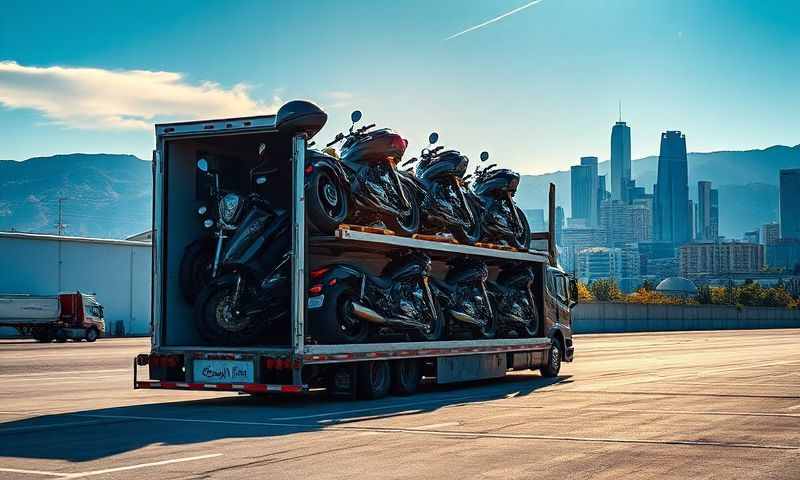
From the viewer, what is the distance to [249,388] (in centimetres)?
1571

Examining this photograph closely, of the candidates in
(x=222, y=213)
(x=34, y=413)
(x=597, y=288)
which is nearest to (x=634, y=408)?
(x=222, y=213)

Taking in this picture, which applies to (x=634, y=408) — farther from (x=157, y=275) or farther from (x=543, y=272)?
(x=543, y=272)

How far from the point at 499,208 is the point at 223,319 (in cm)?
839

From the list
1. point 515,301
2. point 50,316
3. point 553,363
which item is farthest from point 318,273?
point 50,316

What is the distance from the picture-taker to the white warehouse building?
57.3 meters

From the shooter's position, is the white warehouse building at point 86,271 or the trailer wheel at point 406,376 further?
the white warehouse building at point 86,271

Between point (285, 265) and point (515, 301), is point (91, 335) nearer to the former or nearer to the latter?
point (515, 301)

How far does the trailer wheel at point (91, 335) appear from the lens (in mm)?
51562

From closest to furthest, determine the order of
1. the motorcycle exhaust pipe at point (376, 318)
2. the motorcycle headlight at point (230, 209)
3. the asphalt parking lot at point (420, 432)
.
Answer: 1. the asphalt parking lot at point (420, 432)
2. the motorcycle headlight at point (230, 209)
3. the motorcycle exhaust pipe at point (376, 318)

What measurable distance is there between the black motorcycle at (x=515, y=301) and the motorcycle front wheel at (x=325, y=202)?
621 centimetres

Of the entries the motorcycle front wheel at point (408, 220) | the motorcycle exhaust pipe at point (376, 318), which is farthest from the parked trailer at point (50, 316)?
the motorcycle exhaust pipe at point (376, 318)

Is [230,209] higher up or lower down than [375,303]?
higher up

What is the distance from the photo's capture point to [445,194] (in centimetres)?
2138

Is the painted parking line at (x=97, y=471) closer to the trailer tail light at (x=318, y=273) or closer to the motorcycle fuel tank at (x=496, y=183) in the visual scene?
the trailer tail light at (x=318, y=273)
